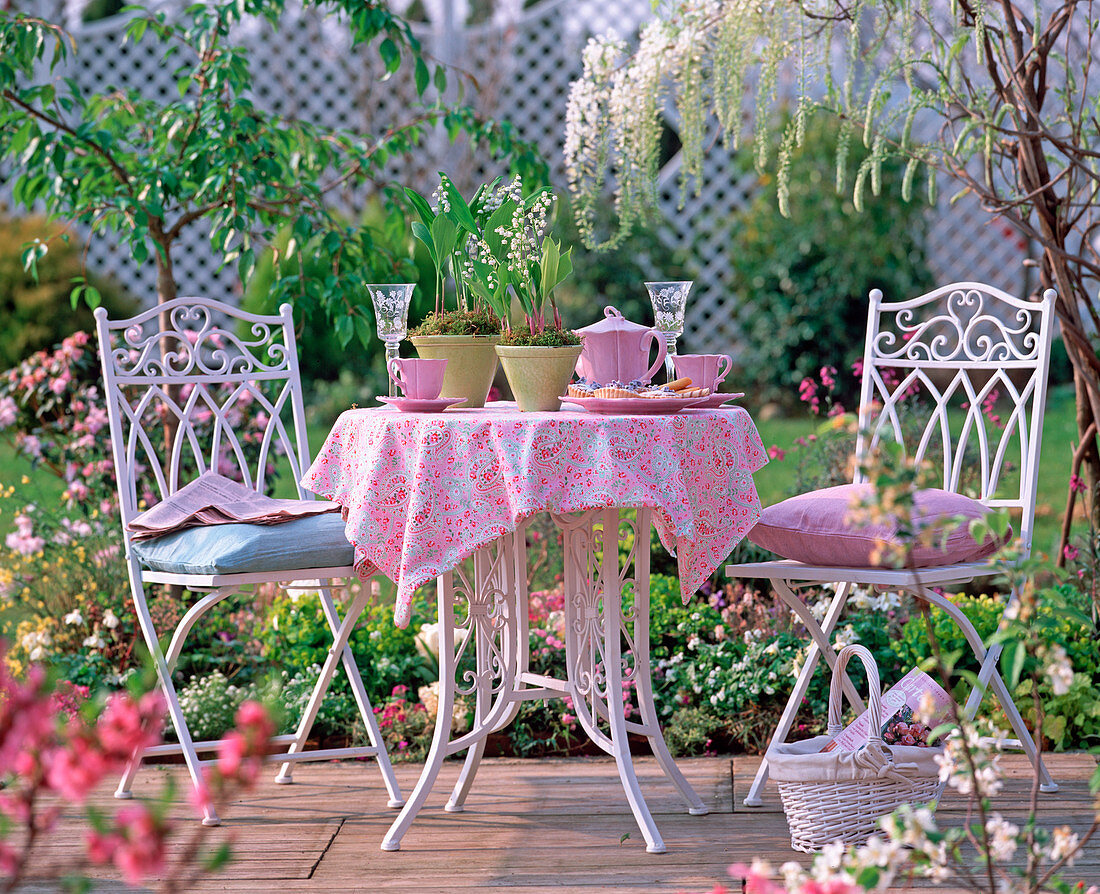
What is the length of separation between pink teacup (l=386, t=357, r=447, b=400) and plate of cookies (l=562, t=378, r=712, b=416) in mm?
258

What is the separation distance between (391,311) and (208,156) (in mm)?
1123

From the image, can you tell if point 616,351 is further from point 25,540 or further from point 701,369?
point 25,540

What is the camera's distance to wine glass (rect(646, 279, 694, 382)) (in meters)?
2.51

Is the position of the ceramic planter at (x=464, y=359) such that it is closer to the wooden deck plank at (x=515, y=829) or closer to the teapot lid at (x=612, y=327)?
the teapot lid at (x=612, y=327)

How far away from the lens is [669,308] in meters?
2.52

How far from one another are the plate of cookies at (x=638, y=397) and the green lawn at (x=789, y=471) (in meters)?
2.25

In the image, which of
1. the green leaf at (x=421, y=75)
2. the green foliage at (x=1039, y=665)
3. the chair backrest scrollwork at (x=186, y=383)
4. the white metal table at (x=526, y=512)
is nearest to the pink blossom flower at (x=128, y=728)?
the white metal table at (x=526, y=512)

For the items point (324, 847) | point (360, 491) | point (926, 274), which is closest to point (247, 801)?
point (324, 847)

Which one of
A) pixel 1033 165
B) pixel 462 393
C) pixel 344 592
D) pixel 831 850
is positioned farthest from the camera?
pixel 344 592

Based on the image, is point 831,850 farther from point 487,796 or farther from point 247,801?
point 247,801

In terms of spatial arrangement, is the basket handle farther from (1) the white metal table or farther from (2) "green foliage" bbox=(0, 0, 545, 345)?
(2) "green foliage" bbox=(0, 0, 545, 345)

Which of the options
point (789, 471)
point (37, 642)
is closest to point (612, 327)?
point (37, 642)

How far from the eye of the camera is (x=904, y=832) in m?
1.17

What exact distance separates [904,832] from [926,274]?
6.57 m
